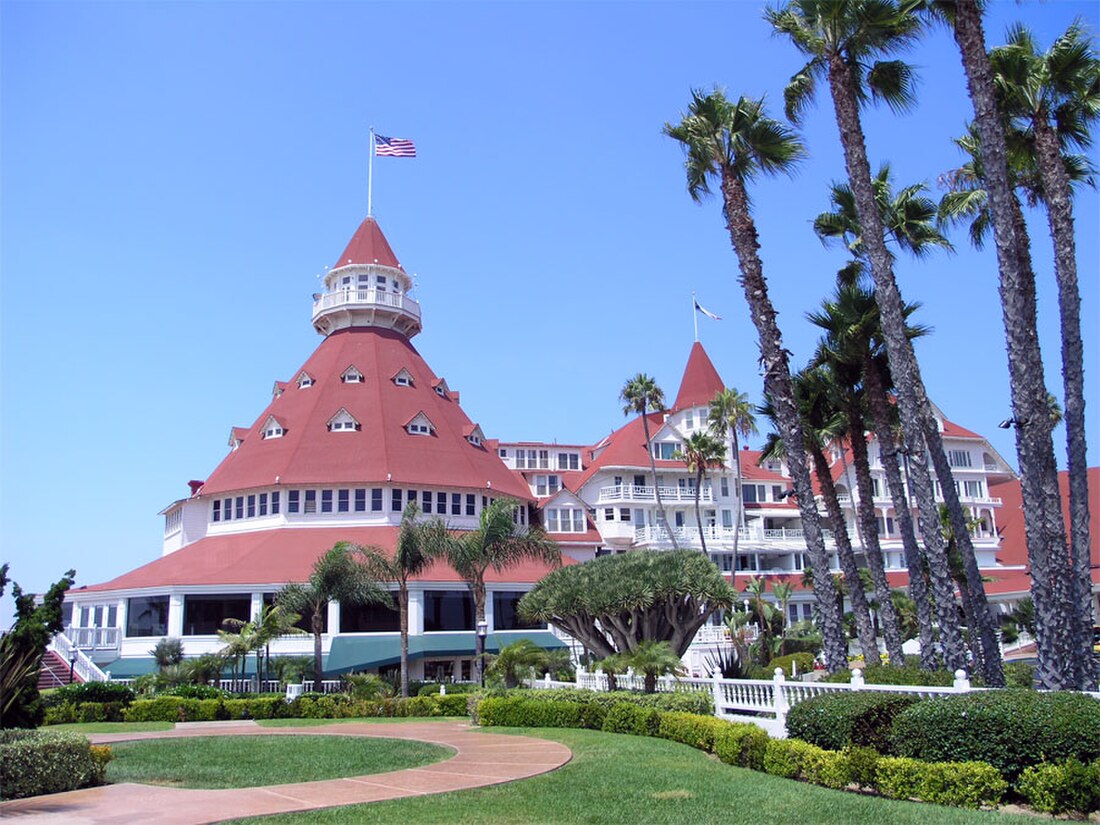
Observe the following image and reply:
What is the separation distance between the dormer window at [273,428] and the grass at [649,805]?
41.7 metres

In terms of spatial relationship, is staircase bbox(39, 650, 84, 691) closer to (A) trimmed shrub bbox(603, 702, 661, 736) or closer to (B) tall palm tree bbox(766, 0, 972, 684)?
(A) trimmed shrub bbox(603, 702, 661, 736)

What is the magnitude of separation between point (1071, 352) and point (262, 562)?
37219 millimetres

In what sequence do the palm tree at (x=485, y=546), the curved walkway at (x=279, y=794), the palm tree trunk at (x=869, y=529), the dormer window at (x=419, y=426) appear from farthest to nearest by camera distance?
the dormer window at (x=419, y=426)
the palm tree at (x=485, y=546)
the palm tree trunk at (x=869, y=529)
the curved walkway at (x=279, y=794)

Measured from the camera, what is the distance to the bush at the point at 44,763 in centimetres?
1386

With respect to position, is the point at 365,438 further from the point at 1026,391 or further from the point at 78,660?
the point at 1026,391

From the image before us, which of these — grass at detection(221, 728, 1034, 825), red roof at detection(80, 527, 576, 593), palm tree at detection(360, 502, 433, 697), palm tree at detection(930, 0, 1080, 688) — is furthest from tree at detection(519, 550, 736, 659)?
red roof at detection(80, 527, 576, 593)

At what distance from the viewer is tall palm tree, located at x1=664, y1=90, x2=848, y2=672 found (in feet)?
73.3

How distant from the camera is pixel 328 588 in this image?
37.7m

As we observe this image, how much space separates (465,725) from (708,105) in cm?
1919

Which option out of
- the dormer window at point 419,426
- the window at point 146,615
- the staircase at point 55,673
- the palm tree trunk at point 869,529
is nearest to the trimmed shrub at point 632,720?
the palm tree trunk at point 869,529

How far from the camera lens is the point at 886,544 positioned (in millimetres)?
67312

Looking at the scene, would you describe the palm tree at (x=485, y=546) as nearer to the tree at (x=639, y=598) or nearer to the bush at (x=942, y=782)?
the tree at (x=639, y=598)

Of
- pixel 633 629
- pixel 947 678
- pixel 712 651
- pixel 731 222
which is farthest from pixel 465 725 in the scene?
pixel 712 651

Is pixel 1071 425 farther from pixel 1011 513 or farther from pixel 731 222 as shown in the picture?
pixel 1011 513
